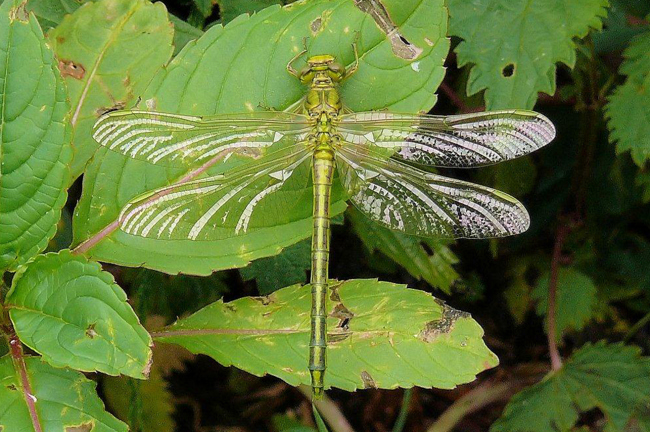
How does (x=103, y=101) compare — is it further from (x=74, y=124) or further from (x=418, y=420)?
(x=418, y=420)

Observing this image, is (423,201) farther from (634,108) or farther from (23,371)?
(23,371)

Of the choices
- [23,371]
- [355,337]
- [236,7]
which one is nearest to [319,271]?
[355,337]

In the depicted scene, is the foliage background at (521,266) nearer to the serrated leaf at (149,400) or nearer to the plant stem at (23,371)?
the serrated leaf at (149,400)

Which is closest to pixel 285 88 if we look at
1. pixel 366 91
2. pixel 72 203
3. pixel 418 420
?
pixel 366 91

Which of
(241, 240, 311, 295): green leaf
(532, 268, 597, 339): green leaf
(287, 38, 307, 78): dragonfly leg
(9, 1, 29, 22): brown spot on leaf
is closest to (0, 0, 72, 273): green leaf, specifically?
(9, 1, 29, 22): brown spot on leaf

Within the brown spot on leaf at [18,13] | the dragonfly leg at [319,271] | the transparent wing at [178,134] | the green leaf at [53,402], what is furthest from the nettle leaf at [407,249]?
the brown spot on leaf at [18,13]

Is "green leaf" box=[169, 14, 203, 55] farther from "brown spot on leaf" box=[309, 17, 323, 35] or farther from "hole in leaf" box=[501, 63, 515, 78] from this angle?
"hole in leaf" box=[501, 63, 515, 78]
